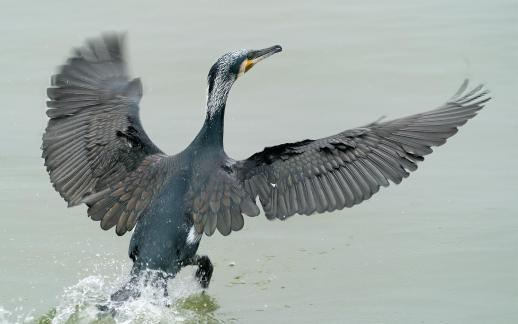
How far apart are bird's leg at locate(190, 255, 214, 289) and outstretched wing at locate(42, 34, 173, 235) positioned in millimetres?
481

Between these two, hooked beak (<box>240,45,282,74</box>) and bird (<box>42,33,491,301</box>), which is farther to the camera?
hooked beak (<box>240,45,282,74</box>)

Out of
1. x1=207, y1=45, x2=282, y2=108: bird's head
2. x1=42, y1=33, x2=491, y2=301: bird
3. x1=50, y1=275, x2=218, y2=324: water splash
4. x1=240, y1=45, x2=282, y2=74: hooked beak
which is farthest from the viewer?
x1=240, y1=45, x2=282, y2=74: hooked beak

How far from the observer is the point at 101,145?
24.6ft

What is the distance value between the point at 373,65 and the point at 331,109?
3.61 feet

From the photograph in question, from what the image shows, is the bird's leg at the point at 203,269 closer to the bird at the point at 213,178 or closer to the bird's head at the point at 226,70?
the bird at the point at 213,178

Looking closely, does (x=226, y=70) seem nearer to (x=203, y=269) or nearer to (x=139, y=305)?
(x=203, y=269)

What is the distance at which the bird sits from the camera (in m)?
6.92

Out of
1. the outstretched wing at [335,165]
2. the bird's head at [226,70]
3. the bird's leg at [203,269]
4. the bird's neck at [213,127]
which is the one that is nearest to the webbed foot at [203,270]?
the bird's leg at [203,269]

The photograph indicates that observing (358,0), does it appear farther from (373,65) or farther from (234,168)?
(234,168)

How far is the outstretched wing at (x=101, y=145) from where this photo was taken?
716 cm

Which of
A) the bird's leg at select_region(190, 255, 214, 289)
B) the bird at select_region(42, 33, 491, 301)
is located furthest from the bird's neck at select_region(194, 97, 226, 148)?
the bird's leg at select_region(190, 255, 214, 289)

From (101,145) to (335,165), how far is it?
61.5 inches

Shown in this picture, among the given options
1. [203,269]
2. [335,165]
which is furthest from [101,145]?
[335,165]

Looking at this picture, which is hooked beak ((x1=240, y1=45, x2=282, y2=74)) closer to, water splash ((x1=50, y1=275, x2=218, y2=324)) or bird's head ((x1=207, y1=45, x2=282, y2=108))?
bird's head ((x1=207, y1=45, x2=282, y2=108))
